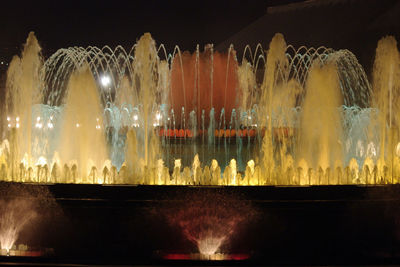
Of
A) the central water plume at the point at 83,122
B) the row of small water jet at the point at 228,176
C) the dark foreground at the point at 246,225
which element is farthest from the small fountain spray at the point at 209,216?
the central water plume at the point at 83,122

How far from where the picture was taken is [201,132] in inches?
666

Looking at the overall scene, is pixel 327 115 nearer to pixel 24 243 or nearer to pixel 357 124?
pixel 357 124

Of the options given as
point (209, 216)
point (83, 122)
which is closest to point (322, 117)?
point (83, 122)

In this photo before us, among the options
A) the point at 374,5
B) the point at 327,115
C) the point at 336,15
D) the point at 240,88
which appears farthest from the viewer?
the point at 336,15

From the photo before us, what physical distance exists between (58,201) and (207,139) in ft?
25.7

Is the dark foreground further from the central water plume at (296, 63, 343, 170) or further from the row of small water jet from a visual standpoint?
the central water plume at (296, 63, 343, 170)

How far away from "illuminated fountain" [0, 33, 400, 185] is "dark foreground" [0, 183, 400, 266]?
2.10 metres

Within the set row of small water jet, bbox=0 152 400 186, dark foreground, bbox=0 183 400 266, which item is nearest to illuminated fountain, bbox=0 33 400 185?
row of small water jet, bbox=0 152 400 186

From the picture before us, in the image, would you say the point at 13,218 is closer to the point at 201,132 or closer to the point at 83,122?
the point at 83,122

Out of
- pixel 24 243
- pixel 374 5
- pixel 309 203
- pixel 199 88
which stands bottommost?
pixel 24 243

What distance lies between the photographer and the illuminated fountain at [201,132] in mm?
11453

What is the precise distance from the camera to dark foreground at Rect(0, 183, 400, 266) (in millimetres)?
8656

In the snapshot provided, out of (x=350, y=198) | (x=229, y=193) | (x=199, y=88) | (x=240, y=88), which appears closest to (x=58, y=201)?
(x=229, y=193)

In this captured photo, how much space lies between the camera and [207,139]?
1625cm
